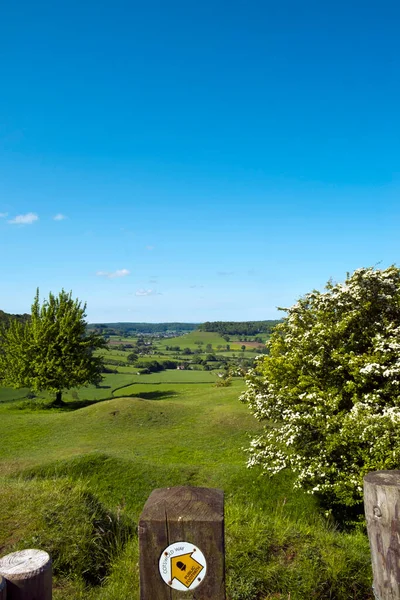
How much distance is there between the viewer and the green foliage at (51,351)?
126 feet

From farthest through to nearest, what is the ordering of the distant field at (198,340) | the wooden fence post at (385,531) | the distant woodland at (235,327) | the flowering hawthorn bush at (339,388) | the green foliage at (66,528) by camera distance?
the distant woodland at (235,327), the distant field at (198,340), the flowering hawthorn bush at (339,388), the green foliage at (66,528), the wooden fence post at (385,531)

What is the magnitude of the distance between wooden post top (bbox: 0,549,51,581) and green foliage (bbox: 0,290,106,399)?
36166 millimetres

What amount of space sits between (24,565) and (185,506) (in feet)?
4.81

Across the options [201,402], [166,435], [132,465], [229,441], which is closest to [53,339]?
[201,402]

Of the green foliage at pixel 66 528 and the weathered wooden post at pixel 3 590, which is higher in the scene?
the weathered wooden post at pixel 3 590

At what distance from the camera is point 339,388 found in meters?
14.4

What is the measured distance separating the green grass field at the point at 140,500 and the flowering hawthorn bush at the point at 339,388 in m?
1.63

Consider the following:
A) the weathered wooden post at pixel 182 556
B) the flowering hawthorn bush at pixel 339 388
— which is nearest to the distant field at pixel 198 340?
the flowering hawthorn bush at pixel 339 388

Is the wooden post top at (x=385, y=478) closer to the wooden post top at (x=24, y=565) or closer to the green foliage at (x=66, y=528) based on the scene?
the wooden post top at (x=24, y=565)

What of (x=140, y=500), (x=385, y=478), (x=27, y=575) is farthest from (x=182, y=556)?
(x=140, y=500)

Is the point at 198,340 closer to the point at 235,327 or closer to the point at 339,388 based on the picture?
the point at 235,327

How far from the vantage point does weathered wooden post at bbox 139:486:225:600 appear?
2947 millimetres

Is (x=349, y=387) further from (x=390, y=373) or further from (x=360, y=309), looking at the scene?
(x=360, y=309)

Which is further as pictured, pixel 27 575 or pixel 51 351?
pixel 51 351
